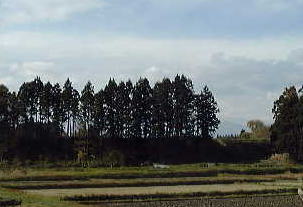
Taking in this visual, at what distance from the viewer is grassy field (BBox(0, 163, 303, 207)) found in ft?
92.7

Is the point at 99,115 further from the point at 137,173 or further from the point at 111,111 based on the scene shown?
the point at 137,173

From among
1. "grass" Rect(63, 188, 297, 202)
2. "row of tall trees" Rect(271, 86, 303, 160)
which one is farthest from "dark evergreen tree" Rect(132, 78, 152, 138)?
"grass" Rect(63, 188, 297, 202)

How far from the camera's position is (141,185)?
121 feet

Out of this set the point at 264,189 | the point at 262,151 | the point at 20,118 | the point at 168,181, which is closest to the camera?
the point at 264,189

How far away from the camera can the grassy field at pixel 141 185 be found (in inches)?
1113

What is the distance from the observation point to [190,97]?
234 ft

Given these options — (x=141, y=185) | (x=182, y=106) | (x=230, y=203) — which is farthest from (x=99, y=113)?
(x=230, y=203)

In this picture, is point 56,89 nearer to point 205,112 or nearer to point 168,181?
point 205,112

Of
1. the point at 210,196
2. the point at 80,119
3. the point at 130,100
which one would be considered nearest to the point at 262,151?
the point at 130,100

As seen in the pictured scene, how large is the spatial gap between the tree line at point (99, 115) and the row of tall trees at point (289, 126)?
8.34 m

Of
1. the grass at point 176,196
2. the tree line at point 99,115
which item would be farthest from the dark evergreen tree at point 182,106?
the grass at point 176,196

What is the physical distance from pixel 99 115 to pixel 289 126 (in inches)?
853

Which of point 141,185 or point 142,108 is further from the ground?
point 142,108

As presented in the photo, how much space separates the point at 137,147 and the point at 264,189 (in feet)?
106
